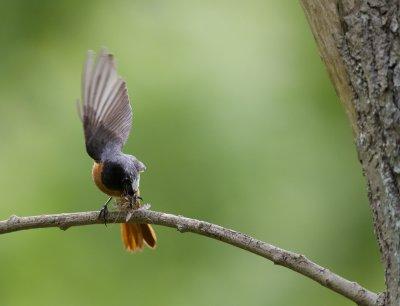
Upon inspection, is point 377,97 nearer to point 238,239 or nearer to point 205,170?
point 238,239

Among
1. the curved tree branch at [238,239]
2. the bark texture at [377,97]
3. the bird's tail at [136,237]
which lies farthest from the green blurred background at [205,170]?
the bark texture at [377,97]

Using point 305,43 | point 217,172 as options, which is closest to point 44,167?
point 217,172

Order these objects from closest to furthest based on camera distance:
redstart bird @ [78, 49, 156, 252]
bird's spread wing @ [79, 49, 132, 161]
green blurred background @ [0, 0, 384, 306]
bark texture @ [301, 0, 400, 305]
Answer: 1. bark texture @ [301, 0, 400, 305]
2. bird's spread wing @ [79, 49, 132, 161]
3. redstart bird @ [78, 49, 156, 252]
4. green blurred background @ [0, 0, 384, 306]

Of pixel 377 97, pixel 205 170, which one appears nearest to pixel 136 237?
pixel 205 170

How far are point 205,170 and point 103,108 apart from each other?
0.98 m

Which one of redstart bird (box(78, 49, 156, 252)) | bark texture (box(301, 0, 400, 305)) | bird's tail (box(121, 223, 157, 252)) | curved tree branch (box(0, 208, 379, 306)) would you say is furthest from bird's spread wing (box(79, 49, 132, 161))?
bark texture (box(301, 0, 400, 305))

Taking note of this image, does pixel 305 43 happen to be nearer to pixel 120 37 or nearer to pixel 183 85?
pixel 183 85

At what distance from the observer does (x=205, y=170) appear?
3.37m

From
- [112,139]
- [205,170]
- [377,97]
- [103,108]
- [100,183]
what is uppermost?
[377,97]

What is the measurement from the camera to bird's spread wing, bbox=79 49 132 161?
88.7 inches

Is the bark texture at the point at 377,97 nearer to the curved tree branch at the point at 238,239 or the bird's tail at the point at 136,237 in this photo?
the curved tree branch at the point at 238,239

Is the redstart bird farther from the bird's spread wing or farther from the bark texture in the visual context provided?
the bark texture

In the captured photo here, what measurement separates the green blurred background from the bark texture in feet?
5.45

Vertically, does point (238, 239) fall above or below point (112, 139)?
above
